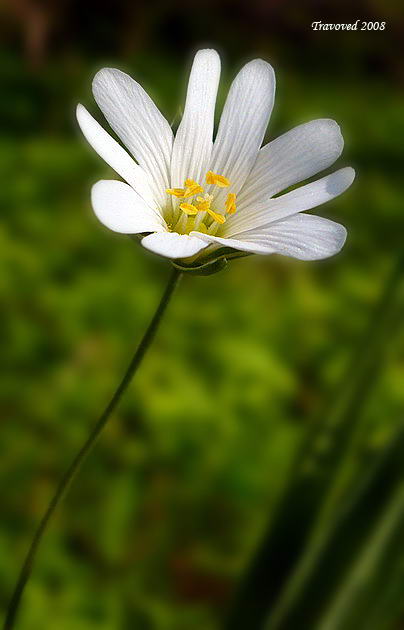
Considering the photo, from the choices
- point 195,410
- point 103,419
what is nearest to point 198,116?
point 103,419

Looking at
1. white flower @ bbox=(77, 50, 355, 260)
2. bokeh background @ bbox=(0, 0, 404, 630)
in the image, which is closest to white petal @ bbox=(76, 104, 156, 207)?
white flower @ bbox=(77, 50, 355, 260)

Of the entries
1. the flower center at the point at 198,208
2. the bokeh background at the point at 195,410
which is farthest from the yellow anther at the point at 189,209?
the bokeh background at the point at 195,410

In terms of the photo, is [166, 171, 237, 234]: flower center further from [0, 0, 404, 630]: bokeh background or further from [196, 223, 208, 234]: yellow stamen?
[0, 0, 404, 630]: bokeh background

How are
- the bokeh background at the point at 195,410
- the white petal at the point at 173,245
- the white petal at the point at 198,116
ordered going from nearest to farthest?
the white petal at the point at 173,245 → the white petal at the point at 198,116 → the bokeh background at the point at 195,410

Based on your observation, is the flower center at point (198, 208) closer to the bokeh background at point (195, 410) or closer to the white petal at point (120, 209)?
the white petal at point (120, 209)

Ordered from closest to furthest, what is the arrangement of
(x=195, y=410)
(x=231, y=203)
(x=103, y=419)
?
1. (x=103, y=419)
2. (x=231, y=203)
3. (x=195, y=410)

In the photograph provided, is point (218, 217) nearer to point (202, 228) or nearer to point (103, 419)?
point (202, 228)
